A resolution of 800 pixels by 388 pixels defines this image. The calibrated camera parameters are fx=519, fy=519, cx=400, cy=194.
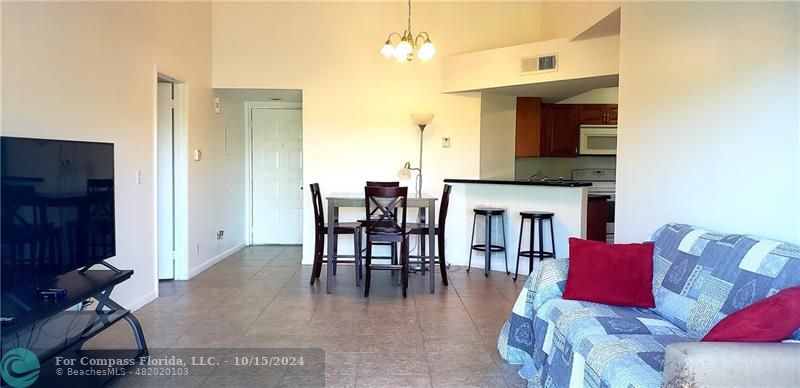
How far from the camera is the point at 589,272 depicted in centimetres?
266

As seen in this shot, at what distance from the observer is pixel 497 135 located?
20.0ft

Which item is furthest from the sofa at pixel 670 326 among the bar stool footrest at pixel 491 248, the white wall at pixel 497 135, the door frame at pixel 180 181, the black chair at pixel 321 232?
the door frame at pixel 180 181

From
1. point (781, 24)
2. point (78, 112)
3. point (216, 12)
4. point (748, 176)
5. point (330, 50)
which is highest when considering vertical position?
point (216, 12)

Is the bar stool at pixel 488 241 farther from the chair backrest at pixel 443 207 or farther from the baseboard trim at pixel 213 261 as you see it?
the baseboard trim at pixel 213 261

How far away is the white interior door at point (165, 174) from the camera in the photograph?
486cm

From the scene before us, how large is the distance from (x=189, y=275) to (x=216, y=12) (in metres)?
2.87

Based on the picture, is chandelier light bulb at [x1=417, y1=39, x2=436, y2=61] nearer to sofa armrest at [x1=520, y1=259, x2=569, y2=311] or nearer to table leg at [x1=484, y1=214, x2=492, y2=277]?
table leg at [x1=484, y1=214, x2=492, y2=277]

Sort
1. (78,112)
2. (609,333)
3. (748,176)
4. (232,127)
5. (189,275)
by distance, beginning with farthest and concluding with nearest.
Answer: (232,127) < (189,275) < (78,112) < (748,176) < (609,333)

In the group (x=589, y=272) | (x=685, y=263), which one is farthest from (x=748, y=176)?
(x=589, y=272)

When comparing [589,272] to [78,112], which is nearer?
[589,272]

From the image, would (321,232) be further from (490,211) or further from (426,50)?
(426,50)

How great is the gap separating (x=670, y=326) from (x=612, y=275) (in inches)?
15.9

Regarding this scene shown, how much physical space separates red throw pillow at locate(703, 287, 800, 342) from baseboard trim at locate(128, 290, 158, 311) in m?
3.73

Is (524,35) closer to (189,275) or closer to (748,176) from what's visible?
(748,176)
